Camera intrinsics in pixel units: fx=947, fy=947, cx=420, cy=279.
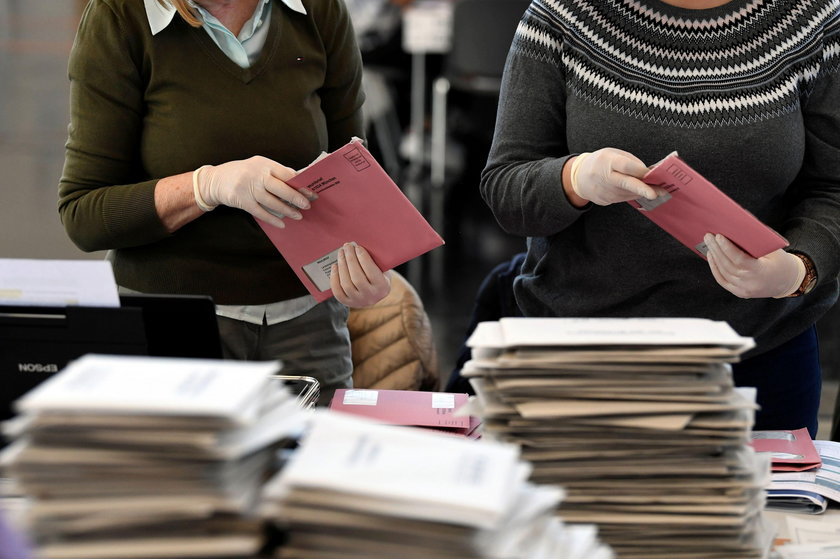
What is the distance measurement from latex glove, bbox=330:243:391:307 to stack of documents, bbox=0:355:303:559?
0.76m

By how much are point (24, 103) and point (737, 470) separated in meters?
8.13

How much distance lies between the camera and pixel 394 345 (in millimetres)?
2090

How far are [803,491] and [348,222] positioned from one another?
2.67 feet

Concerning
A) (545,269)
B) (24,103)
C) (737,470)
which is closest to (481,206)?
(24,103)

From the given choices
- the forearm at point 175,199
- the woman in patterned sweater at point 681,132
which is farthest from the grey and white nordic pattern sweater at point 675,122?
the forearm at point 175,199

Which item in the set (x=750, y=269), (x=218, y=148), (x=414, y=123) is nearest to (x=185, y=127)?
(x=218, y=148)

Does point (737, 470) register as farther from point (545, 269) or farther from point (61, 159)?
point (61, 159)

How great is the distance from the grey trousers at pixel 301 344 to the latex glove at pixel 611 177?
24.1 inches

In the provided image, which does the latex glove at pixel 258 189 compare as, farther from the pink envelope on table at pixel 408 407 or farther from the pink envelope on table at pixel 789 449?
the pink envelope on table at pixel 789 449

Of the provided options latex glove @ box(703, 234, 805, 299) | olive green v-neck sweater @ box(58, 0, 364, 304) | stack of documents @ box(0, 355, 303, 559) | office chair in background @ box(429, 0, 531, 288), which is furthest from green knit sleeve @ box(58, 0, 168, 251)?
office chair in background @ box(429, 0, 531, 288)

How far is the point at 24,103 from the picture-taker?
809 centimetres

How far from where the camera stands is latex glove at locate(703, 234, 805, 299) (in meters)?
1.49

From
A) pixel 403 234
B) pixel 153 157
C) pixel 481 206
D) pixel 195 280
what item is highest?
pixel 153 157

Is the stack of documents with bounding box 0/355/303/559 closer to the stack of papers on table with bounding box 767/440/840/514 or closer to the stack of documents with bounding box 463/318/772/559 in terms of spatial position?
the stack of documents with bounding box 463/318/772/559
